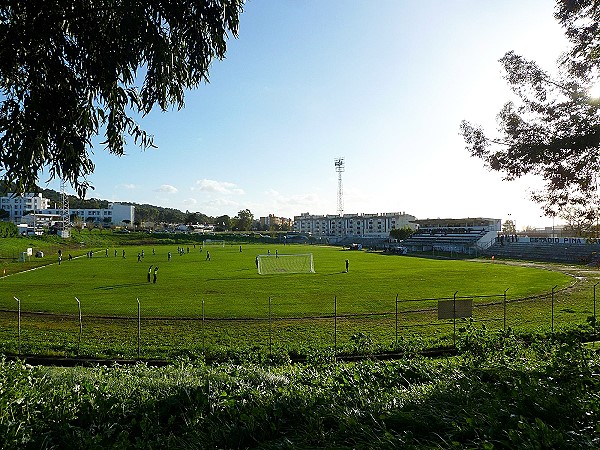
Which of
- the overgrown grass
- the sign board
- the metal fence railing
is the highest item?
the overgrown grass

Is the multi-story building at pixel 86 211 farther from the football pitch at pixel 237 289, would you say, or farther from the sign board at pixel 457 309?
the sign board at pixel 457 309

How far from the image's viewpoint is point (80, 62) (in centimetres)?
710

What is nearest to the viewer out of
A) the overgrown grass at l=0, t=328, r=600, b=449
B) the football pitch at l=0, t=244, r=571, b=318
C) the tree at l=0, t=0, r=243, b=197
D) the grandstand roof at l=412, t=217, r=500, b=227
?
the overgrown grass at l=0, t=328, r=600, b=449

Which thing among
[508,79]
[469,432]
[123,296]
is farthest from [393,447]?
[123,296]

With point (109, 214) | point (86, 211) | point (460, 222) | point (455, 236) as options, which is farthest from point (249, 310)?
point (86, 211)

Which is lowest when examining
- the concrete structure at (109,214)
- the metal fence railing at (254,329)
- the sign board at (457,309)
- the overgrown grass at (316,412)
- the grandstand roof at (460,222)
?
the metal fence railing at (254,329)

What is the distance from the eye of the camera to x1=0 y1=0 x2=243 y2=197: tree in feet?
21.5

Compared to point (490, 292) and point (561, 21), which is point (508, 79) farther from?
point (490, 292)

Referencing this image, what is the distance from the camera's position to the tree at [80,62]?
6562 millimetres

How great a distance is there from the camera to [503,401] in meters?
5.26

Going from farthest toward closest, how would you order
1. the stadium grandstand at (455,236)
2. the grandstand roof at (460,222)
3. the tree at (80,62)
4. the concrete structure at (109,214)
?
the concrete structure at (109,214) → the grandstand roof at (460,222) → the stadium grandstand at (455,236) → the tree at (80,62)

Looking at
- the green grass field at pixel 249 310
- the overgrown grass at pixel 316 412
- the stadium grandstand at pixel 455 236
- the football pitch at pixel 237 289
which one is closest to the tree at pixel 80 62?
the overgrown grass at pixel 316 412

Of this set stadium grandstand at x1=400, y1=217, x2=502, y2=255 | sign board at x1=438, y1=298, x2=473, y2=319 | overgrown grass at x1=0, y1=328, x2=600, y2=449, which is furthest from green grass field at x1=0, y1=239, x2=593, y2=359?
stadium grandstand at x1=400, y1=217, x2=502, y2=255

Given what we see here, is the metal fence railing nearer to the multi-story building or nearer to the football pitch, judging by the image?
the football pitch
